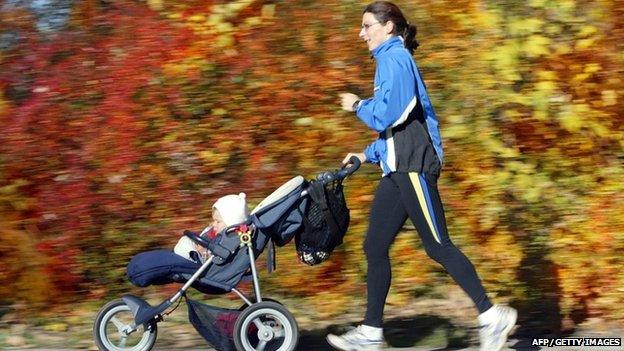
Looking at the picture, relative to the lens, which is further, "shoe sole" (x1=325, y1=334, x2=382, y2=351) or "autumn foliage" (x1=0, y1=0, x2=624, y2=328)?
"autumn foliage" (x1=0, y1=0, x2=624, y2=328)

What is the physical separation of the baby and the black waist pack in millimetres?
313

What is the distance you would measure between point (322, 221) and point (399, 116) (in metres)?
0.65

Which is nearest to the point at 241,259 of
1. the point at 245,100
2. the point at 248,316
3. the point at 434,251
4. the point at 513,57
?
the point at 248,316

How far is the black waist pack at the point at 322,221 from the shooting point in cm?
571

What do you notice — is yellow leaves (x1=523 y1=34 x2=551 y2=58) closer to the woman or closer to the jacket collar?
the woman

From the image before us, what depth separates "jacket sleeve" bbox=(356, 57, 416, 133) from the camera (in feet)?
18.0

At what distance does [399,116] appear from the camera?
552 cm

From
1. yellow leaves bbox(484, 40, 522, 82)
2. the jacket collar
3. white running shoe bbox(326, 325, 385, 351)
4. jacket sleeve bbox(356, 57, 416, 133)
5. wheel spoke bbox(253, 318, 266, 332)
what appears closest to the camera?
jacket sleeve bbox(356, 57, 416, 133)

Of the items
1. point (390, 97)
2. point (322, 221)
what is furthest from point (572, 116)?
point (322, 221)

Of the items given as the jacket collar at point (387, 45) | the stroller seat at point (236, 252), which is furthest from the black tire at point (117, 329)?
the jacket collar at point (387, 45)

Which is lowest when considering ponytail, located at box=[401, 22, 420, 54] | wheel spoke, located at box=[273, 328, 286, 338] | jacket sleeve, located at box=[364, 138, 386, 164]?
wheel spoke, located at box=[273, 328, 286, 338]

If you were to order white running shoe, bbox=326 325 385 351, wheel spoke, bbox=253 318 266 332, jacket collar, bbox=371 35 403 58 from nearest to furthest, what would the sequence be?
jacket collar, bbox=371 35 403 58
wheel spoke, bbox=253 318 266 332
white running shoe, bbox=326 325 385 351

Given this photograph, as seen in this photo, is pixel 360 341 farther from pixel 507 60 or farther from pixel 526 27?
pixel 526 27

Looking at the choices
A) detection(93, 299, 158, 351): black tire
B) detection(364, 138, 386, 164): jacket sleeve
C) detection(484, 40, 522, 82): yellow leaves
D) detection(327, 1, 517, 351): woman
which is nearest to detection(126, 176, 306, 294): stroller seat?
detection(93, 299, 158, 351): black tire
